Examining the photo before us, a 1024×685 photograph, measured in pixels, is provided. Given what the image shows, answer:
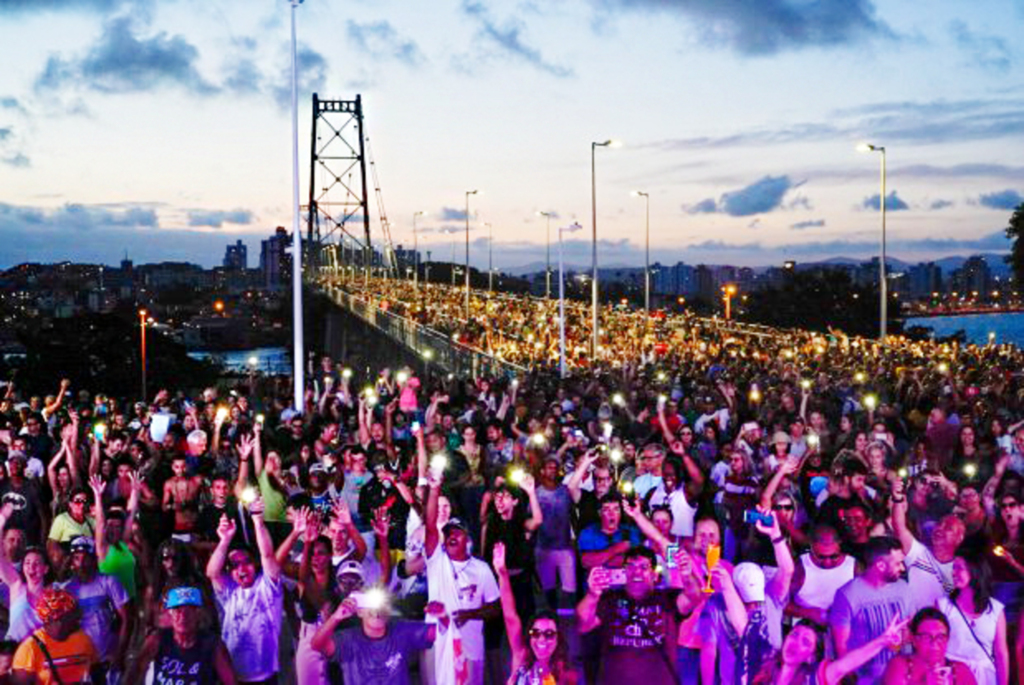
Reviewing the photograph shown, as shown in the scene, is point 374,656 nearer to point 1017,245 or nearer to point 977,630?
point 977,630

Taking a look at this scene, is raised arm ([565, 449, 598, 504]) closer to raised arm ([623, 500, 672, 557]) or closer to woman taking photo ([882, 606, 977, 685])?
raised arm ([623, 500, 672, 557])

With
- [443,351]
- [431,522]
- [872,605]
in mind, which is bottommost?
[443,351]

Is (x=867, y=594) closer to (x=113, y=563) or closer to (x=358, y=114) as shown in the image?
(x=113, y=563)

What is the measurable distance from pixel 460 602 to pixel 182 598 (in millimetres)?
1547

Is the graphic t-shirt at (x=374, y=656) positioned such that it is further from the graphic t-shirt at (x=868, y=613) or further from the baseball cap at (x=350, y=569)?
the graphic t-shirt at (x=868, y=613)

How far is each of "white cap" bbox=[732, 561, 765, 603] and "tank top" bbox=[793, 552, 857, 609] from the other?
0.30 m

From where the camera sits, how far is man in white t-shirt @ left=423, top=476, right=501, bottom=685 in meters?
6.79

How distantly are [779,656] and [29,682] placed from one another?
11.2ft

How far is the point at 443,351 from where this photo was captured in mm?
32656

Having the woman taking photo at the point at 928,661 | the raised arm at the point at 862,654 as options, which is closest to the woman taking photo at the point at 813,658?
the raised arm at the point at 862,654

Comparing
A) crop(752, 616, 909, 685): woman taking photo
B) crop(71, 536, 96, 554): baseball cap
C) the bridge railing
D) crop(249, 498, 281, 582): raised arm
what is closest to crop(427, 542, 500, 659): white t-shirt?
crop(249, 498, 281, 582): raised arm

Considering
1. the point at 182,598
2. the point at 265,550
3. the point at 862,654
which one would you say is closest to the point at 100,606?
the point at 265,550

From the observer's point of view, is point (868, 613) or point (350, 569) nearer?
point (868, 613)

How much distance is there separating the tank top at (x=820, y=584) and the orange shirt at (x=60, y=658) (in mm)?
3560
